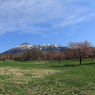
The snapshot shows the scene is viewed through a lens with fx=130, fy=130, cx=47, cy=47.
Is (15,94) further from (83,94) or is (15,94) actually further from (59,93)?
(83,94)

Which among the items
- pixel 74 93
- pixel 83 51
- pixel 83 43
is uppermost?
pixel 83 43

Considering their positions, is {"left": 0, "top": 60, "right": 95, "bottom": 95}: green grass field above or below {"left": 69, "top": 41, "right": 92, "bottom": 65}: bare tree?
below

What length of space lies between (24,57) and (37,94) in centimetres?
11915

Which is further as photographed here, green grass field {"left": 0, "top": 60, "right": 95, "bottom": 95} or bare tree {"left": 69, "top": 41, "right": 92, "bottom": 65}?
bare tree {"left": 69, "top": 41, "right": 92, "bottom": 65}

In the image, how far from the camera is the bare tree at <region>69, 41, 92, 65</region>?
1620 inches

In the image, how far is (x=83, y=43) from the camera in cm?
4400

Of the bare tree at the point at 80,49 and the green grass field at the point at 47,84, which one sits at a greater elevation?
the bare tree at the point at 80,49

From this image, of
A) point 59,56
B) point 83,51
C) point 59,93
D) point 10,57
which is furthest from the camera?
point 10,57

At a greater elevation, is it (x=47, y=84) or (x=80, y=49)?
(x=80, y=49)

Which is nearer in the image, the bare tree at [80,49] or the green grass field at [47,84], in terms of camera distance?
the green grass field at [47,84]

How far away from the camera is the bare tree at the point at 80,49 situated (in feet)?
135

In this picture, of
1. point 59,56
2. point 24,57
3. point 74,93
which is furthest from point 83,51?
point 24,57

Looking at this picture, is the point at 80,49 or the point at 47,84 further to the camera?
the point at 80,49

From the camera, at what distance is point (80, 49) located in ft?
136
